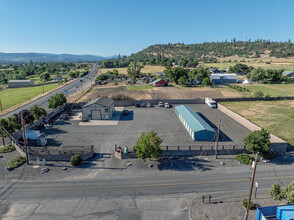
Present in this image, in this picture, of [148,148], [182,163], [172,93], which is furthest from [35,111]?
[172,93]

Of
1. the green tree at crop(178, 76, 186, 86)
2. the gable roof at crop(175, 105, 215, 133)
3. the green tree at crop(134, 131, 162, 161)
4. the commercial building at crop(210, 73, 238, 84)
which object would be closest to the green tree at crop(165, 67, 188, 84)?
the green tree at crop(178, 76, 186, 86)

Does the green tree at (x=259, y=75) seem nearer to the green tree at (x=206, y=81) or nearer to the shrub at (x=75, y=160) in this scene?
the green tree at (x=206, y=81)

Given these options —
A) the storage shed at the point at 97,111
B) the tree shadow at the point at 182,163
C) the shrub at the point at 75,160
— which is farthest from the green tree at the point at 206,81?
the shrub at the point at 75,160

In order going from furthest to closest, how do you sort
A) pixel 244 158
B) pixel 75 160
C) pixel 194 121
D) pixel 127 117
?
pixel 127 117 < pixel 194 121 < pixel 244 158 < pixel 75 160

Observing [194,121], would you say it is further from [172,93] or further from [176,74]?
[176,74]

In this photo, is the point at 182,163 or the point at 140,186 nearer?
the point at 140,186

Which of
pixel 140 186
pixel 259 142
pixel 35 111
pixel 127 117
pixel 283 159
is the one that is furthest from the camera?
pixel 127 117

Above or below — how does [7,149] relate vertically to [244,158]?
above

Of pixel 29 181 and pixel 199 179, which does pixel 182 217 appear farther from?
pixel 29 181
